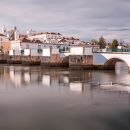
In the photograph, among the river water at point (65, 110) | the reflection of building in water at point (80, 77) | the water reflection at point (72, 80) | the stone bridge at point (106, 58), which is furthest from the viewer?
the stone bridge at point (106, 58)

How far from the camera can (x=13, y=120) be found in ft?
36.0

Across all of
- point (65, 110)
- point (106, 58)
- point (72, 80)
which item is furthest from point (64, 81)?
point (106, 58)

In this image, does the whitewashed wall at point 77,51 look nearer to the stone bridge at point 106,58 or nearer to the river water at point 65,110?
the stone bridge at point 106,58

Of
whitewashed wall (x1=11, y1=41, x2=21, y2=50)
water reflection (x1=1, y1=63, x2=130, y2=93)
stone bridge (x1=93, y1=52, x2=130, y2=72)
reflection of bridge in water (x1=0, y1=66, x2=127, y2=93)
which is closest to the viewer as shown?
reflection of bridge in water (x1=0, y1=66, x2=127, y2=93)

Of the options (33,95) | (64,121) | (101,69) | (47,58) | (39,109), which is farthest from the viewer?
(47,58)

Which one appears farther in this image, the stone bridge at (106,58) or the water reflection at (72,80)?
the stone bridge at (106,58)

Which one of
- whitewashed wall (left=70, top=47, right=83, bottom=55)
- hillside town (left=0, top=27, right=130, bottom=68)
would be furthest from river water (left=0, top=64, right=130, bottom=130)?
whitewashed wall (left=70, top=47, right=83, bottom=55)

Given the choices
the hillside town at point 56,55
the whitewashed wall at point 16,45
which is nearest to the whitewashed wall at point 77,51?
the hillside town at point 56,55

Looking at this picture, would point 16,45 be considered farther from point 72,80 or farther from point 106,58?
point 72,80

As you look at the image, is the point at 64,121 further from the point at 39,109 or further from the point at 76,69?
the point at 76,69

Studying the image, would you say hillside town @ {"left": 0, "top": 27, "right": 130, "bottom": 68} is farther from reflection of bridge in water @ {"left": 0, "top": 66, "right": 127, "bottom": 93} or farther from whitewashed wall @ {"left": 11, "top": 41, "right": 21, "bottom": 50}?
reflection of bridge in water @ {"left": 0, "top": 66, "right": 127, "bottom": 93}

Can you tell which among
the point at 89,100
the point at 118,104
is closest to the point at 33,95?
the point at 89,100

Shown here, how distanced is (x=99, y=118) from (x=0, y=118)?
429 centimetres

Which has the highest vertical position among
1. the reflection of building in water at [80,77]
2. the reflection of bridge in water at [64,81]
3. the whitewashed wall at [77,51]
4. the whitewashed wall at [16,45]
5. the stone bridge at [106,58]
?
the whitewashed wall at [16,45]
